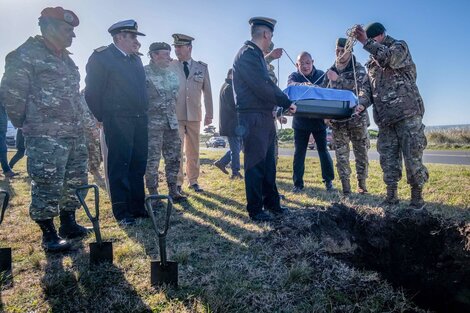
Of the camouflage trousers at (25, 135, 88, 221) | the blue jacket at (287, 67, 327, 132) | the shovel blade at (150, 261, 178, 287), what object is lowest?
the shovel blade at (150, 261, 178, 287)

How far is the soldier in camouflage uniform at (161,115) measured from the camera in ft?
15.0

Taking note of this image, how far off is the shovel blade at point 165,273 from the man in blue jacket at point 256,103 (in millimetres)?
1556

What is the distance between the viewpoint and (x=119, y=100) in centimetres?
372

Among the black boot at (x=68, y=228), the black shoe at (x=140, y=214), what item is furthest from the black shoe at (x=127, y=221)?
the black boot at (x=68, y=228)

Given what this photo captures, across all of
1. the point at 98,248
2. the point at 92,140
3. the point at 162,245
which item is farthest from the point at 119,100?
the point at 92,140

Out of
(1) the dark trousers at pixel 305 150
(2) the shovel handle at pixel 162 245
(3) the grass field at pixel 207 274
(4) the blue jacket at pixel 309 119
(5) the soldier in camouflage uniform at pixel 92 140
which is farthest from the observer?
(5) the soldier in camouflage uniform at pixel 92 140

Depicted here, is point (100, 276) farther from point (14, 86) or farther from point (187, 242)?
point (14, 86)

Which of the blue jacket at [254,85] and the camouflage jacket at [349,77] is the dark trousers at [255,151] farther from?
the camouflage jacket at [349,77]

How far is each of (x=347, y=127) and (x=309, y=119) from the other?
57 cm

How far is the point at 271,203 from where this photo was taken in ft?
13.0

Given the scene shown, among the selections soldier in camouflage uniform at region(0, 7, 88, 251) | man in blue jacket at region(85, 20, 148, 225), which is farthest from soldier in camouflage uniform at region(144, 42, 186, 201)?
soldier in camouflage uniform at region(0, 7, 88, 251)

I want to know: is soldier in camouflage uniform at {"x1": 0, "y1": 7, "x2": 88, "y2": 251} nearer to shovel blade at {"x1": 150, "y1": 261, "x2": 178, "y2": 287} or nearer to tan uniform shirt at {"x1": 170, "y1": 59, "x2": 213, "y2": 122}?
shovel blade at {"x1": 150, "y1": 261, "x2": 178, "y2": 287}

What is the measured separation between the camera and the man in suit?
17.7ft

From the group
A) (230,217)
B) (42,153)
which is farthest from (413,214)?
(42,153)
